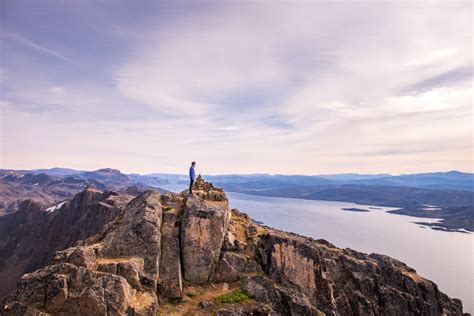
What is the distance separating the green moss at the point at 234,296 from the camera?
89.7 ft

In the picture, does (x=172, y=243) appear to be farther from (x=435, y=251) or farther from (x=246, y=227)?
(x=435, y=251)

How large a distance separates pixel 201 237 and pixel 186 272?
354 cm

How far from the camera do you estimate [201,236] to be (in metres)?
31.6

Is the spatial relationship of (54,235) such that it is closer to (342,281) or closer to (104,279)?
A: (342,281)

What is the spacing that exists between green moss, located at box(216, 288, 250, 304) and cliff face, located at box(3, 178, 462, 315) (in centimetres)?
39

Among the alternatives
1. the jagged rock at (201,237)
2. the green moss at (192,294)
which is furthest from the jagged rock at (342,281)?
the green moss at (192,294)

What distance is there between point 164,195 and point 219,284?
43.9 ft

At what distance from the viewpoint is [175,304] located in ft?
85.7

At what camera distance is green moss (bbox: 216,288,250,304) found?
27348 mm

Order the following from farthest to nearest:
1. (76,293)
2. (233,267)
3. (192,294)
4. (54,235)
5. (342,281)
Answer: (54,235), (342,281), (233,267), (192,294), (76,293)

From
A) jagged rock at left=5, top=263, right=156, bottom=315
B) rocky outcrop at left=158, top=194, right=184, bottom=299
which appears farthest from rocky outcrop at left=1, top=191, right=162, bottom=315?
rocky outcrop at left=158, top=194, right=184, bottom=299

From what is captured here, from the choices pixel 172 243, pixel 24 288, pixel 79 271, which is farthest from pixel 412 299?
pixel 24 288

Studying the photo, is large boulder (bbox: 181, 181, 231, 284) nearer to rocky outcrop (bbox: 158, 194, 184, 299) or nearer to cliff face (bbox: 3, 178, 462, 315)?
cliff face (bbox: 3, 178, 462, 315)

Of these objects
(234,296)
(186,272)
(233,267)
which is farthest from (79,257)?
(233,267)
